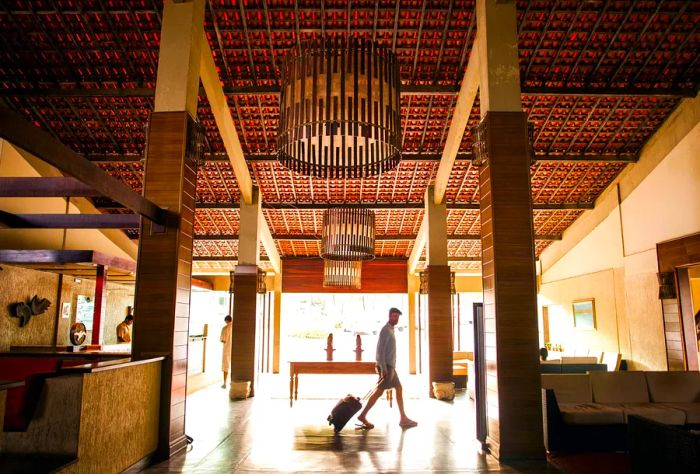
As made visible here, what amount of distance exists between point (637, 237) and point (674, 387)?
397 centimetres

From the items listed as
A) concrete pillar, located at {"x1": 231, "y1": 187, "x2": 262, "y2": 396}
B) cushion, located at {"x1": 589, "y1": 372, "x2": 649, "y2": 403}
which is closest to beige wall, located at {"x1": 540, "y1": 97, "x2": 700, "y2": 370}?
cushion, located at {"x1": 589, "y1": 372, "x2": 649, "y2": 403}

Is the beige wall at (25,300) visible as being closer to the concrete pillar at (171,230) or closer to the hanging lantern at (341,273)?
the concrete pillar at (171,230)

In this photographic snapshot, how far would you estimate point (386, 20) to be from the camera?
261 inches

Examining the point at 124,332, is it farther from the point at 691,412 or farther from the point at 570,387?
the point at 691,412

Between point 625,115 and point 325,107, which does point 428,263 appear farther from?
point 325,107

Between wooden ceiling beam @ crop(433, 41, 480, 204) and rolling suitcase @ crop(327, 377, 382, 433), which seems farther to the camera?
wooden ceiling beam @ crop(433, 41, 480, 204)

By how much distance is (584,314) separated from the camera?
1169 cm

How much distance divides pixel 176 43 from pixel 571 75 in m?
5.52

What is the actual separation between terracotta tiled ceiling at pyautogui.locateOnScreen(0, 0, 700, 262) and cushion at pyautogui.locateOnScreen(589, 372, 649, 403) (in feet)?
12.4

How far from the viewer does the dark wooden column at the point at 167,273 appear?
494cm

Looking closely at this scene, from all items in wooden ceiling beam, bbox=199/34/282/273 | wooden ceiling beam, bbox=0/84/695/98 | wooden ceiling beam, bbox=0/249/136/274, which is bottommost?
wooden ceiling beam, bbox=0/249/136/274

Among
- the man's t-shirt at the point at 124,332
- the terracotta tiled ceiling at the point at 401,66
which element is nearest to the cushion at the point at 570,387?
the terracotta tiled ceiling at the point at 401,66

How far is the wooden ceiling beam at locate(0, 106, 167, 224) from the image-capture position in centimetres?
249

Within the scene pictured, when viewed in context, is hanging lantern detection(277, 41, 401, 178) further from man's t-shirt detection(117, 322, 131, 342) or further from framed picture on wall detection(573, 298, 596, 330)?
framed picture on wall detection(573, 298, 596, 330)
